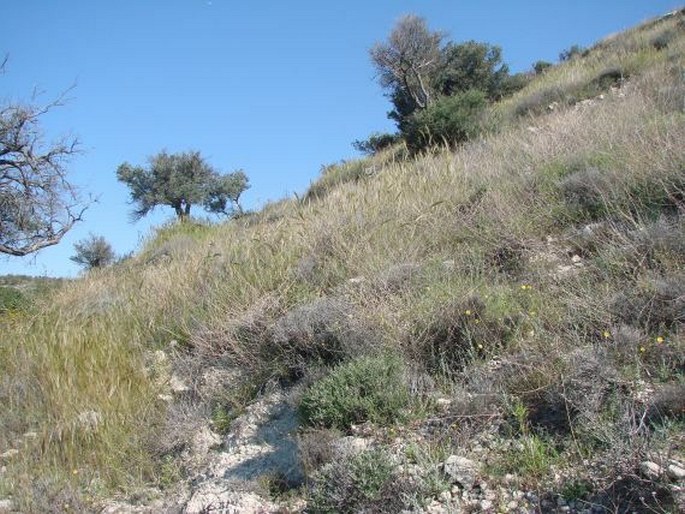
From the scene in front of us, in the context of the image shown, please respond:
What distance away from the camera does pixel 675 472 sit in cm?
205

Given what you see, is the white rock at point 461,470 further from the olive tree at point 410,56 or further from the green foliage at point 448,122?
Result: the olive tree at point 410,56

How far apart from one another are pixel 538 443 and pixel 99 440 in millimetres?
3097

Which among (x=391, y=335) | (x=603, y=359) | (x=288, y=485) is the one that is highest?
(x=391, y=335)

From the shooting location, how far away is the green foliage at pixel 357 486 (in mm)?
2531

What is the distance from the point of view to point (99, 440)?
3.97 meters

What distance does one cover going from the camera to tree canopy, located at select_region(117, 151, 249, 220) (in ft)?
88.2

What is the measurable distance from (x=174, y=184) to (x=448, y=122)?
1984 cm

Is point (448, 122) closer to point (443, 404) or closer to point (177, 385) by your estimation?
point (177, 385)

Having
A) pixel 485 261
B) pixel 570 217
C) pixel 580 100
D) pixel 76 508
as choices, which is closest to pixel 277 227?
pixel 485 261

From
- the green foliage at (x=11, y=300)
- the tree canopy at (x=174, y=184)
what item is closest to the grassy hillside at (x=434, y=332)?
the green foliage at (x=11, y=300)

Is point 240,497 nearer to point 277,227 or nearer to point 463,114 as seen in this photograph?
point 277,227

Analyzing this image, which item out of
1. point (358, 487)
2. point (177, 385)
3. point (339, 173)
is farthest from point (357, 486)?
point (339, 173)

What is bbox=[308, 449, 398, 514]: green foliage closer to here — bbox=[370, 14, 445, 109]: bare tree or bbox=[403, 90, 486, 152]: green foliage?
bbox=[403, 90, 486, 152]: green foliage

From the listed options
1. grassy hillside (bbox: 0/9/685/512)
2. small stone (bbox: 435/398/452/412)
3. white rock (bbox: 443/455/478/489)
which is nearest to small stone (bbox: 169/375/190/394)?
grassy hillside (bbox: 0/9/685/512)
